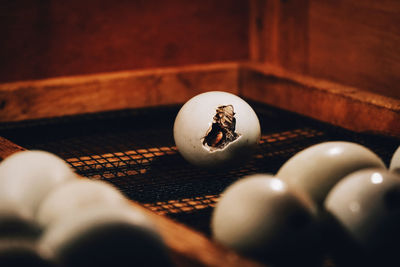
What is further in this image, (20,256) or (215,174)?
(215,174)

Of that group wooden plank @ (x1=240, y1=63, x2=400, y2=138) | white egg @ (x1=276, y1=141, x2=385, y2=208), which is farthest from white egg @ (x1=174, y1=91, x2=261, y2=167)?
wooden plank @ (x1=240, y1=63, x2=400, y2=138)

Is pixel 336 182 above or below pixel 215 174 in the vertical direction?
above

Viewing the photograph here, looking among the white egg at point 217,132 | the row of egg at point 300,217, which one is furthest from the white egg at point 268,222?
the white egg at point 217,132

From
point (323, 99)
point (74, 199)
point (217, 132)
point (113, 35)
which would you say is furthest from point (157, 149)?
point (113, 35)

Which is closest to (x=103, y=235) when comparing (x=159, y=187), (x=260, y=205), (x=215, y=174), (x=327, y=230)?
(x=260, y=205)

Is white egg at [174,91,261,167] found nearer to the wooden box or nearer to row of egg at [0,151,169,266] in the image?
the wooden box

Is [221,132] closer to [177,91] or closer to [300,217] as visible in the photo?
[300,217]

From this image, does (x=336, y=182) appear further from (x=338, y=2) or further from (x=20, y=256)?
(x=338, y=2)
